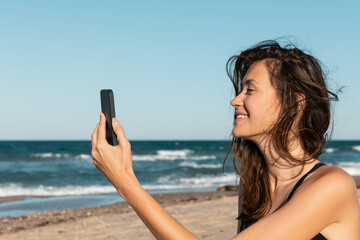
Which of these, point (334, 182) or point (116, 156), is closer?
point (116, 156)

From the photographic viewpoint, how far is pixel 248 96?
217 centimetres

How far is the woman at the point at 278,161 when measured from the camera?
169cm

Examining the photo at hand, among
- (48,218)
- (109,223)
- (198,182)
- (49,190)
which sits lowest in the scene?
(198,182)

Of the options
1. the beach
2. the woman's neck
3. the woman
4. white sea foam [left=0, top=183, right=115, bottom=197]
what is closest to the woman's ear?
the woman

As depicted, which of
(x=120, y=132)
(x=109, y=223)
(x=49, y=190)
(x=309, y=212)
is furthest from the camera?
(x=49, y=190)

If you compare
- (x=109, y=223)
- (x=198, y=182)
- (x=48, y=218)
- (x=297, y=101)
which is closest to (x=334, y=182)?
(x=297, y=101)

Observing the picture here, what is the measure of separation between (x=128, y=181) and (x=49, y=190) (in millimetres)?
15446

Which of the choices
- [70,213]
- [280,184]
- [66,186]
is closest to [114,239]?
[70,213]

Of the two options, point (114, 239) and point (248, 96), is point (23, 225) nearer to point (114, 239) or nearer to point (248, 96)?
point (114, 239)

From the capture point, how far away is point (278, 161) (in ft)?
7.48

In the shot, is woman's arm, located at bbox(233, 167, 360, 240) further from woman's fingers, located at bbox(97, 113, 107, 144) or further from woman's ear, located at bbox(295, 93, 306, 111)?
woman's fingers, located at bbox(97, 113, 107, 144)

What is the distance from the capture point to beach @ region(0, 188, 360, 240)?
6559mm

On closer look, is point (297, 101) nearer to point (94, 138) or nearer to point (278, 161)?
point (278, 161)

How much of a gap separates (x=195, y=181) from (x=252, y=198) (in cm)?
1814
